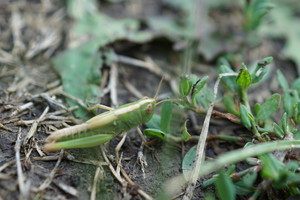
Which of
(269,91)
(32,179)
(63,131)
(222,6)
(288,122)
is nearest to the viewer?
(32,179)

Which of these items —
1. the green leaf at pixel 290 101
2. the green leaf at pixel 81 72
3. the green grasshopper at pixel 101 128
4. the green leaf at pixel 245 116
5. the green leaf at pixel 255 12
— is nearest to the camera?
the green grasshopper at pixel 101 128

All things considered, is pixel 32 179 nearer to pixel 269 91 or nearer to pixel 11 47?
pixel 11 47

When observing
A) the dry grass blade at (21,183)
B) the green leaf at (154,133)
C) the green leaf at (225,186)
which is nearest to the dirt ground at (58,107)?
the dry grass blade at (21,183)

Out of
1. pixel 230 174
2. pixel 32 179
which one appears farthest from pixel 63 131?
pixel 230 174

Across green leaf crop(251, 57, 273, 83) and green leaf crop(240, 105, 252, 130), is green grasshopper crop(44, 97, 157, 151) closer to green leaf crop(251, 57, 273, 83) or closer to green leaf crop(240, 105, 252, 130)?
green leaf crop(240, 105, 252, 130)

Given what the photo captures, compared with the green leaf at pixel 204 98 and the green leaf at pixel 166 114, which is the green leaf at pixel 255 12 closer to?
the green leaf at pixel 204 98

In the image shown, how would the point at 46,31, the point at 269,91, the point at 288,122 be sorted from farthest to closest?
the point at 46,31, the point at 269,91, the point at 288,122
